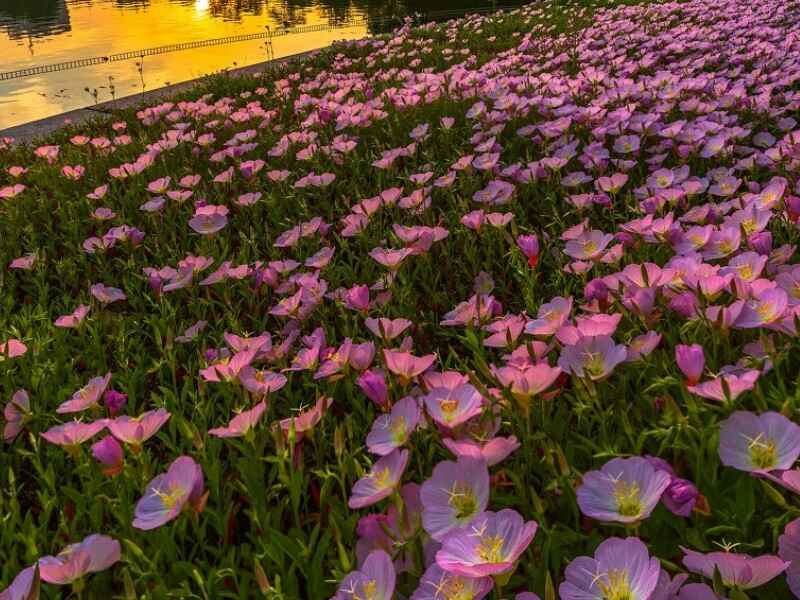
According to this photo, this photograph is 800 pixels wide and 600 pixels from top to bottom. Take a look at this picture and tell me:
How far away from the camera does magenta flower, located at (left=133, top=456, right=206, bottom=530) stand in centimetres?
113

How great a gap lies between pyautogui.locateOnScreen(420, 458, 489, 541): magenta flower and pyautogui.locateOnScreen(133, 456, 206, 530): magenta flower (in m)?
0.36

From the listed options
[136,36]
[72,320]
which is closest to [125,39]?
[136,36]

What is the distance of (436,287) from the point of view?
2.25 metres

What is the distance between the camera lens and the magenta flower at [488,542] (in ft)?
2.83

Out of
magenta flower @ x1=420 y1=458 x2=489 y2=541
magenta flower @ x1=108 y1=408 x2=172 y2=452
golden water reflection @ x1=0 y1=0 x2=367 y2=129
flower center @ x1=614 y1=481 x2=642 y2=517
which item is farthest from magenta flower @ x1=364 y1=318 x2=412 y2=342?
golden water reflection @ x1=0 y1=0 x2=367 y2=129

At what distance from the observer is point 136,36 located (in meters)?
14.0

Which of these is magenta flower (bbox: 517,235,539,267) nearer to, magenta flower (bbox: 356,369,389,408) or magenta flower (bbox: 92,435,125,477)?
magenta flower (bbox: 356,369,389,408)

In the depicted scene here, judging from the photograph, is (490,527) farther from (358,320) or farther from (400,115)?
(400,115)

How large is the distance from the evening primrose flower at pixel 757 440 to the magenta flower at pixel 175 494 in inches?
29.7

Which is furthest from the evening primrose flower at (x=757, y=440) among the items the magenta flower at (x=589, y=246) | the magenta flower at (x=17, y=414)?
the magenta flower at (x=17, y=414)

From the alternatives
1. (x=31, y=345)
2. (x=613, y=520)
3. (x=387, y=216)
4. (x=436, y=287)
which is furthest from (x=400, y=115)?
(x=613, y=520)

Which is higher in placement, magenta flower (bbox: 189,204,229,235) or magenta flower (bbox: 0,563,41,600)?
magenta flower (bbox: 189,204,229,235)

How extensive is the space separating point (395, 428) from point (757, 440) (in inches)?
20.6

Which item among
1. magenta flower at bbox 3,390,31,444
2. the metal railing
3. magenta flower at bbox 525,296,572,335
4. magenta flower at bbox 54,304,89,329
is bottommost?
magenta flower at bbox 3,390,31,444
